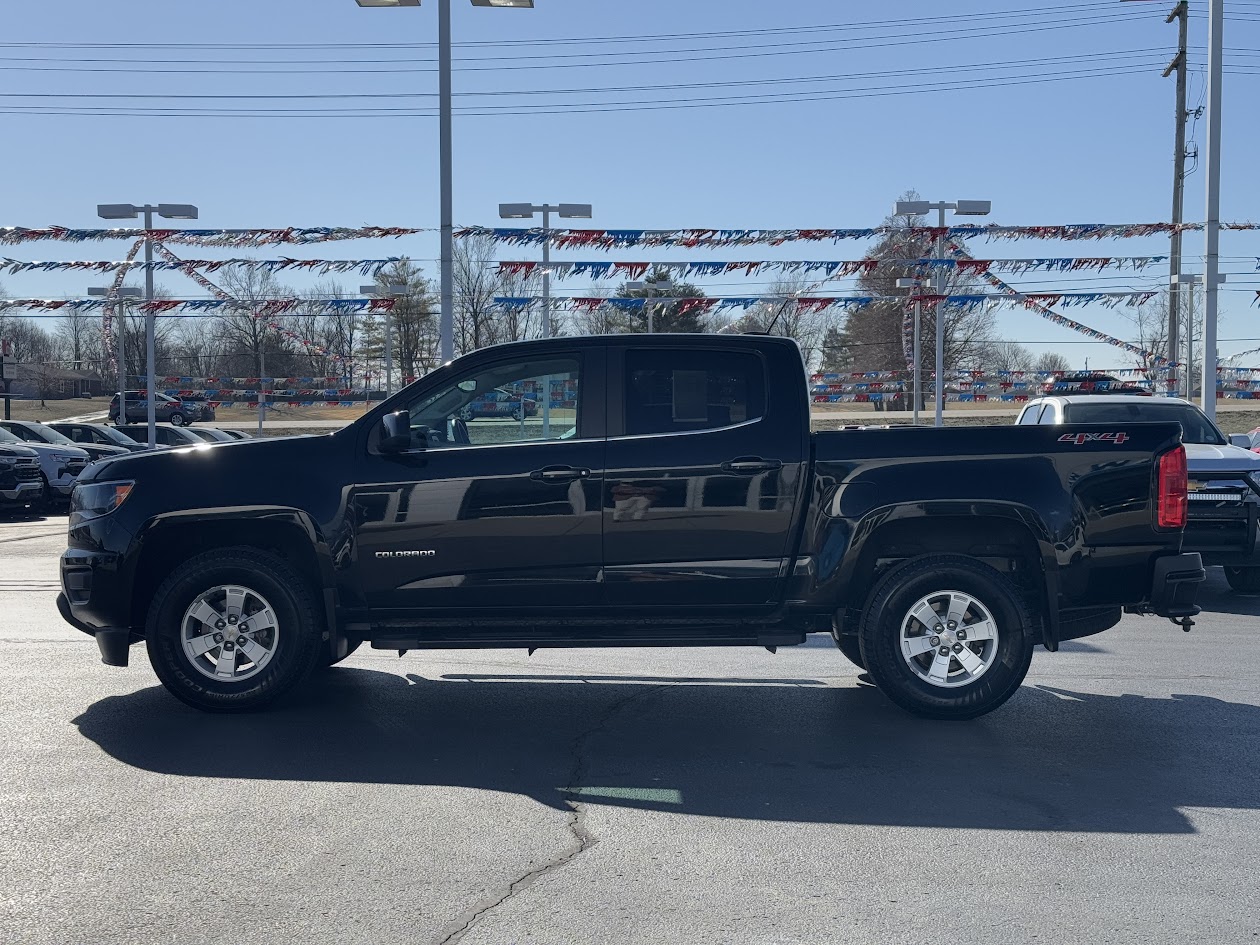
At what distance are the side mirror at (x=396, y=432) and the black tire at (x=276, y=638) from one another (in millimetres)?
907

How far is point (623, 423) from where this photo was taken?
6641 mm

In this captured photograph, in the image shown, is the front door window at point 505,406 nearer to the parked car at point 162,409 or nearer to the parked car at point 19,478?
the parked car at point 19,478

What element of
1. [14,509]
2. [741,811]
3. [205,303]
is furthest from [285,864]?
[14,509]

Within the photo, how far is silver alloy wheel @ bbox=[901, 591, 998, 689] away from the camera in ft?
21.5

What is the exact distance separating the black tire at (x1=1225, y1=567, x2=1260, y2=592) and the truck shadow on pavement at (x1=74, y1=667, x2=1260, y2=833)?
4.90m

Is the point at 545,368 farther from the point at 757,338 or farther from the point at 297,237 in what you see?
the point at 297,237

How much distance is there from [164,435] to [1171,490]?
94.8 ft

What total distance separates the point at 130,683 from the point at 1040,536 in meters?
5.42

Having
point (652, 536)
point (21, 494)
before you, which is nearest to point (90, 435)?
point (21, 494)

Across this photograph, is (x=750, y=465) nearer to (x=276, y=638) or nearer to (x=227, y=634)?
(x=276, y=638)

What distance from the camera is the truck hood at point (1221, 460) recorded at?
34.6 ft

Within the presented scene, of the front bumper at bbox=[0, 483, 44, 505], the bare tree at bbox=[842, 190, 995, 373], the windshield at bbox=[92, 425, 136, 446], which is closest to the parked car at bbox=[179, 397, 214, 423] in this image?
the windshield at bbox=[92, 425, 136, 446]

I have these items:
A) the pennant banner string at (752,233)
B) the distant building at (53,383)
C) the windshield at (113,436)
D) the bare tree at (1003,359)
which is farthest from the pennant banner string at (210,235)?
the distant building at (53,383)

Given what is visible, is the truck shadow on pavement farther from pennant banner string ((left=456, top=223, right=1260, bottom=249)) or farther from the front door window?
→ pennant banner string ((left=456, top=223, right=1260, bottom=249))
